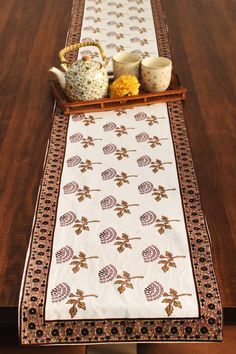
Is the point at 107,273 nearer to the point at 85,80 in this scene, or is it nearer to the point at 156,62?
the point at 85,80

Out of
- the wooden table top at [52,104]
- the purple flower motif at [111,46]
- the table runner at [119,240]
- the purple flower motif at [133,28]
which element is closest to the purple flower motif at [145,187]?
the table runner at [119,240]

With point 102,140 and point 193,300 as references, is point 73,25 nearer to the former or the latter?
point 102,140

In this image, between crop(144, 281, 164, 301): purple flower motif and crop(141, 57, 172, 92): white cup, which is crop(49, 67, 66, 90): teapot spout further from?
crop(144, 281, 164, 301): purple flower motif

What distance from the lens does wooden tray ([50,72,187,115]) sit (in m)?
1.66

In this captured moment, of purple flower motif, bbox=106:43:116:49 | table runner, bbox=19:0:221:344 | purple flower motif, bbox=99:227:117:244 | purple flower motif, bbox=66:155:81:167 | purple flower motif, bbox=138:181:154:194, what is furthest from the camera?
purple flower motif, bbox=106:43:116:49

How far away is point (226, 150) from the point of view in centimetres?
148

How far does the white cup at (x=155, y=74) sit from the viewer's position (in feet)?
5.48

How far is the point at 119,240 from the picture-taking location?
1176 millimetres

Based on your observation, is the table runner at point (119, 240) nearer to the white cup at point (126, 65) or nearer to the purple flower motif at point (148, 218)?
the purple flower motif at point (148, 218)

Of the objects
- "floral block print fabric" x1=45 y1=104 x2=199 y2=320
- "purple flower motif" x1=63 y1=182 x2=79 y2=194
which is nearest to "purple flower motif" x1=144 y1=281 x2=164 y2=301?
"floral block print fabric" x1=45 y1=104 x2=199 y2=320

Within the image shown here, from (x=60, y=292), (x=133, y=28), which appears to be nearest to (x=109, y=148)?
(x=60, y=292)

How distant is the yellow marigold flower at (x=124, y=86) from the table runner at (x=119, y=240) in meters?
0.06

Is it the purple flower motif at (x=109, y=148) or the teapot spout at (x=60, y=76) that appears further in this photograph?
the teapot spout at (x=60, y=76)

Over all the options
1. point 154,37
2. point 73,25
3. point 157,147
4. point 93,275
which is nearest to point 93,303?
point 93,275
